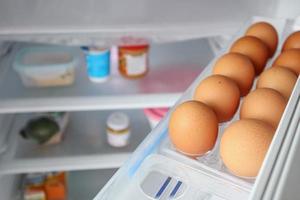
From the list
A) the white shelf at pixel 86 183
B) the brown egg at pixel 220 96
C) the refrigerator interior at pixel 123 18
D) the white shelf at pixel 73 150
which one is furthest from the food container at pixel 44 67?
the brown egg at pixel 220 96

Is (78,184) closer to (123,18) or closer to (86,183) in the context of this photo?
(86,183)

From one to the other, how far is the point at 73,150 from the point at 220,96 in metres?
0.86

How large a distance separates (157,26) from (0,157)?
0.68 m

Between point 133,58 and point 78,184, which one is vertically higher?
point 133,58

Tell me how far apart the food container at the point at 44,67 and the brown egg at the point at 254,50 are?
24.1 inches

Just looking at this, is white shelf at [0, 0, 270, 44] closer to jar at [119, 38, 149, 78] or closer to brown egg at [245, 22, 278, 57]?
jar at [119, 38, 149, 78]

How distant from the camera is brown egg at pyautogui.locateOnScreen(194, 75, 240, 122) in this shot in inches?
24.4

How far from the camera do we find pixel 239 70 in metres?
0.69

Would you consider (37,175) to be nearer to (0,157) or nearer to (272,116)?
(0,157)

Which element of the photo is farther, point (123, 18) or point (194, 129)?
point (123, 18)

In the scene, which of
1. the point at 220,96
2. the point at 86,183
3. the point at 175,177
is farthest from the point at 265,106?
the point at 86,183

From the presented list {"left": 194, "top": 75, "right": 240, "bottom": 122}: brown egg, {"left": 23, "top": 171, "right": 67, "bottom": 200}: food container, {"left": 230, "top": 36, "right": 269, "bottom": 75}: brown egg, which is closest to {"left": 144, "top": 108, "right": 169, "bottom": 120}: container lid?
{"left": 23, "top": 171, "right": 67, "bottom": 200}: food container

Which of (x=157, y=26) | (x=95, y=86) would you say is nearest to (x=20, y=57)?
(x=95, y=86)

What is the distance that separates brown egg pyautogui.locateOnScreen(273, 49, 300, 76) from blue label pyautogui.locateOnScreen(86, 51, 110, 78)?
23.1 inches
